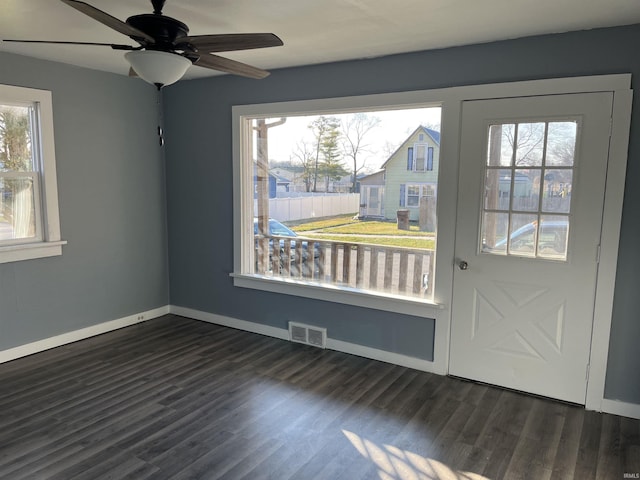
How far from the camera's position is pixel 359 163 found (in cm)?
393

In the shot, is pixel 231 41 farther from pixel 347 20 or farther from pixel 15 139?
pixel 15 139

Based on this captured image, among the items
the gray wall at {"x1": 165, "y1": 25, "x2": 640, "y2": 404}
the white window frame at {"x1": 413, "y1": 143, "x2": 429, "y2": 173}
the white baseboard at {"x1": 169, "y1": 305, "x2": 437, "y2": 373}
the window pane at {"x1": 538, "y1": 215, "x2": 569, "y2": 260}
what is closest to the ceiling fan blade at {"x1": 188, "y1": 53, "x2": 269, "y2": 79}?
the gray wall at {"x1": 165, "y1": 25, "x2": 640, "y2": 404}

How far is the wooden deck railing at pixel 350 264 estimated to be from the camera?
370cm

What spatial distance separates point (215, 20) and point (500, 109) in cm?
193

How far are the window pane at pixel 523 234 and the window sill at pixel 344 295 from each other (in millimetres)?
695

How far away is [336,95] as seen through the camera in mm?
3754

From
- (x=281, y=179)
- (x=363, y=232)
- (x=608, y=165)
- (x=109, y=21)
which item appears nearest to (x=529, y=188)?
(x=608, y=165)

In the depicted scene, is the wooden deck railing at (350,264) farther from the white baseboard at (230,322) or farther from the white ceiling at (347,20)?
the white ceiling at (347,20)

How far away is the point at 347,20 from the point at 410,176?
137 cm

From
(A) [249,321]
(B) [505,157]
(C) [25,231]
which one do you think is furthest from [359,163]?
(C) [25,231]

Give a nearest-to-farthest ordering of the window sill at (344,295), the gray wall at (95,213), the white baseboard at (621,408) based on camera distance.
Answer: the white baseboard at (621,408) < the window sill at (344,295) < the gray wall at (95,213)

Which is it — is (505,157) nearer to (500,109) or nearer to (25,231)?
(500,109)

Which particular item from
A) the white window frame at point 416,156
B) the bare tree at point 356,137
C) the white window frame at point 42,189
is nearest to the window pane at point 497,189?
the white window frame at point 416,156

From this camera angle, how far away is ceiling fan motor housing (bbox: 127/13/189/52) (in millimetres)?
2086
